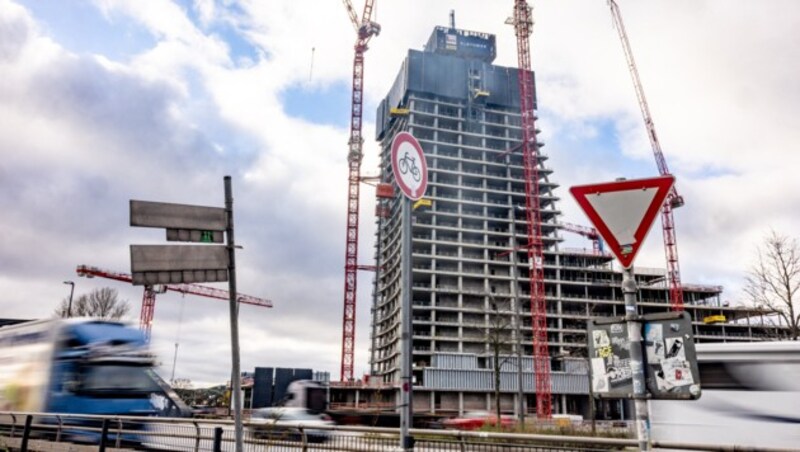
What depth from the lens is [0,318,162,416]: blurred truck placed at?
17891mm

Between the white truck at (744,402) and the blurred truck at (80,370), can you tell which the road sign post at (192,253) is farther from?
the blurred truck at (80,370)

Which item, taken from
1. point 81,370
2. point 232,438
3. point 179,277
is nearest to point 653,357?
point 179,277

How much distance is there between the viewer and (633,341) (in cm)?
404

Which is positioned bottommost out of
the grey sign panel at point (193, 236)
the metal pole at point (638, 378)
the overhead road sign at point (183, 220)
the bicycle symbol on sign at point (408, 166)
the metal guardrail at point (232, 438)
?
the metal guardrail at point (232, 438)

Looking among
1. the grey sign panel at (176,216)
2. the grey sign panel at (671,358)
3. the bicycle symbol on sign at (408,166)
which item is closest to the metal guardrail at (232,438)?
the grey sign panel at (671,358)

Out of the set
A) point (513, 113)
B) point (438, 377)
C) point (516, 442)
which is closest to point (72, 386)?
point (516, 442)

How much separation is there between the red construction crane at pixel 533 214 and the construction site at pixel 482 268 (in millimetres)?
264

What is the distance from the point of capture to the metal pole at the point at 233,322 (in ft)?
21.2

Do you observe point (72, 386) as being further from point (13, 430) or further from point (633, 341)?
point (633, 341)

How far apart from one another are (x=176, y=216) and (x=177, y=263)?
1.80ft

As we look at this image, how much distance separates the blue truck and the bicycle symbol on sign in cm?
1607

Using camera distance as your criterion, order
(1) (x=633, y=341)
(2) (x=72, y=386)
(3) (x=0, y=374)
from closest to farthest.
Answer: (1) (x=633, y=341), (2) (x=72, y=386), (3) (x=0, y=374)

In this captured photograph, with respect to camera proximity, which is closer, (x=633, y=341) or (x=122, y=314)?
(x=633, y=341)

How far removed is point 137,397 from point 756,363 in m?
18.0
